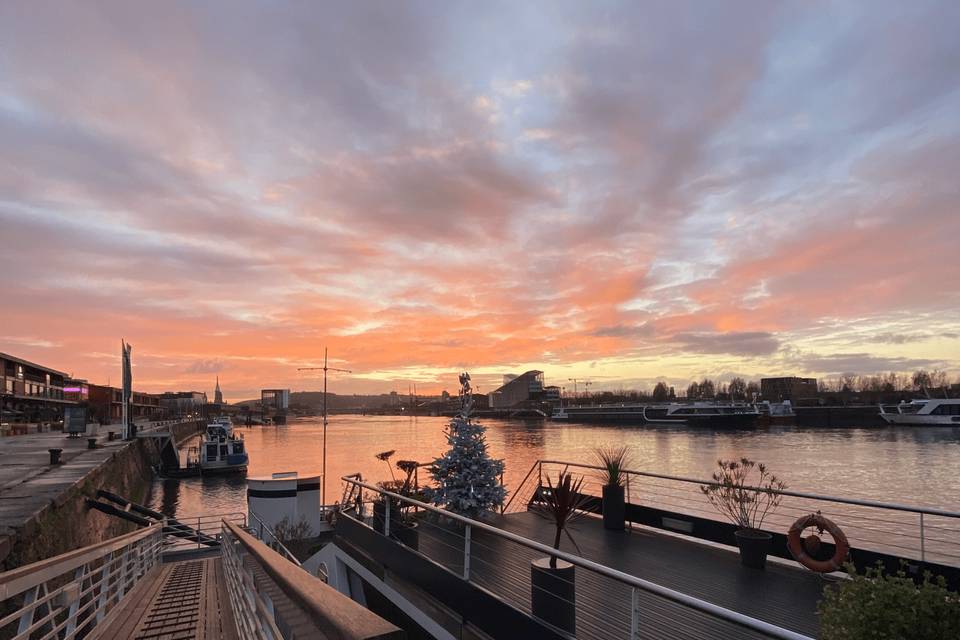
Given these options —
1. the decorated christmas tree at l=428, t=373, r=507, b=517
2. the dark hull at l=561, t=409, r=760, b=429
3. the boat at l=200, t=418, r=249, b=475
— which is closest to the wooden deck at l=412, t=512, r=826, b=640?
the decorated christmas tree at l=428, t=373, r=507, b=517

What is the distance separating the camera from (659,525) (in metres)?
10.3

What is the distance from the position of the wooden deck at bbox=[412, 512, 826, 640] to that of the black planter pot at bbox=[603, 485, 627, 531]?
21cm

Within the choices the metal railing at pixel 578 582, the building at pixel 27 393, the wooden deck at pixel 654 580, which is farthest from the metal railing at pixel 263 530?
the building at pixel 27 393

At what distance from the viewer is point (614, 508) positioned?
10594 mm

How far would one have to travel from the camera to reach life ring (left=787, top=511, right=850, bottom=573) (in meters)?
7.20

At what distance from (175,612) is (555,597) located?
16.5ft

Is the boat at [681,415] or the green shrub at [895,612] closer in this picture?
the green shrub at [895,612]

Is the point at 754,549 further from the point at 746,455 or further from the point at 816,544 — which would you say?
the point at 746,455

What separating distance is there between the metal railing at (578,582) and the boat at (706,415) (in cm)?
11096

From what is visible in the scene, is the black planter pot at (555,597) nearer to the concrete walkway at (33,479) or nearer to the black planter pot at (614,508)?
the black planter pot at (614,508)

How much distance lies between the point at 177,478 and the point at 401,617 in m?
53.0

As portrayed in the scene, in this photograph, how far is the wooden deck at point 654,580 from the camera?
5824 mm

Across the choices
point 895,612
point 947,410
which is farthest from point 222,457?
point 947,410

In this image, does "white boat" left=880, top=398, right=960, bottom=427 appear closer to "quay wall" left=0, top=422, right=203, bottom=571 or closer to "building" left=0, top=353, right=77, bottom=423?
"quay wall" left=0, top=422, right=203, bottom=571
